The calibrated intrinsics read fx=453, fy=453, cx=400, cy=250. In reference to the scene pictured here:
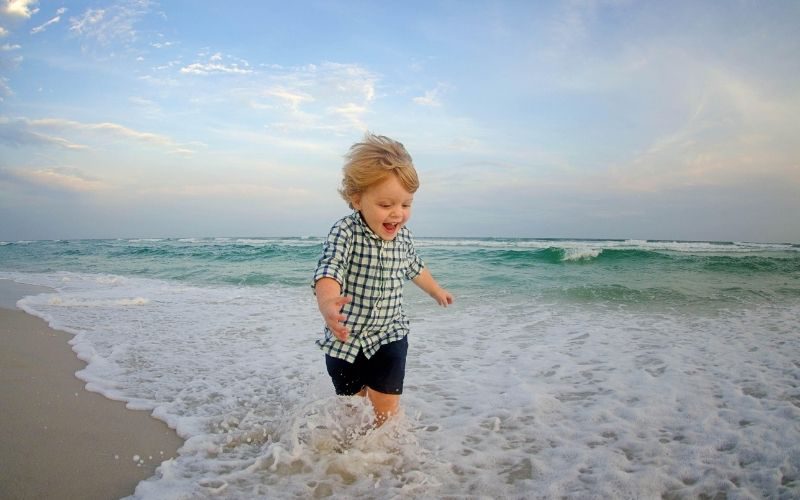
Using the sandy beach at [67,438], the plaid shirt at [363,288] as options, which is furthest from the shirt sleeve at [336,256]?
the sandy beach at [67,438]

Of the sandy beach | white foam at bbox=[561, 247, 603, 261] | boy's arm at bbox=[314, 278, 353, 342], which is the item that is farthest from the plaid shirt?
white foam at bbox=[561, 247, 603, 261]

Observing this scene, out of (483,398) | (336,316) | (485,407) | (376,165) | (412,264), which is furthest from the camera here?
(483,398)

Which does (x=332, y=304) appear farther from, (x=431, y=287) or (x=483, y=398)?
(x=483, y=398)

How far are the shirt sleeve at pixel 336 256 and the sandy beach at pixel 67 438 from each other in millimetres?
1336

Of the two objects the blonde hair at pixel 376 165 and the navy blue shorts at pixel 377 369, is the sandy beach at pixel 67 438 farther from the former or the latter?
the blonde hair at pixel 376 165

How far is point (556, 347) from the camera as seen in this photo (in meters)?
4.95

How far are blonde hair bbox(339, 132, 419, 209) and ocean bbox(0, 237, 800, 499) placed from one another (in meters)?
1.35

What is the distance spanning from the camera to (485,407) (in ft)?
10.8

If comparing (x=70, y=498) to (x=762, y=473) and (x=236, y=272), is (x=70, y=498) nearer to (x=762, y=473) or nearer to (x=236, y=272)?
(x=762, y=473)

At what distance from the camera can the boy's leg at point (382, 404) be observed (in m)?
2.64

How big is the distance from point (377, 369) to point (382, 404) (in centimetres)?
22

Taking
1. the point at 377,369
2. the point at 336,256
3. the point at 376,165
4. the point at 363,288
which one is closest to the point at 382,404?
the point at 377,369

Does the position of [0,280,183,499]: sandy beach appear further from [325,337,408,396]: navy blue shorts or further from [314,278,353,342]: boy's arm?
[314,278,353,342]: boy's arm

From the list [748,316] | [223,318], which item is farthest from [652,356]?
[223,318]
